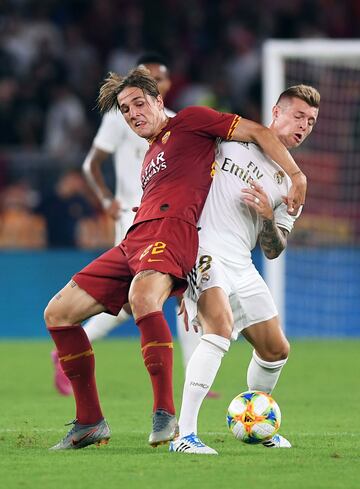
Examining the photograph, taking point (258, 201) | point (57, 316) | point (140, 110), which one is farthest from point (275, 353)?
point (140, 110)

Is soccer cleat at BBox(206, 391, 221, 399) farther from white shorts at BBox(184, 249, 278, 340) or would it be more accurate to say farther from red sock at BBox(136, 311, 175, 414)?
red sock at BBox(136, 311, 175, 414)

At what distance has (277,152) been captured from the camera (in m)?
6.64

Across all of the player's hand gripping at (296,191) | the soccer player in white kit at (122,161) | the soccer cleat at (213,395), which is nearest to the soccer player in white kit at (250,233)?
the player's hand gripping at (296,191)

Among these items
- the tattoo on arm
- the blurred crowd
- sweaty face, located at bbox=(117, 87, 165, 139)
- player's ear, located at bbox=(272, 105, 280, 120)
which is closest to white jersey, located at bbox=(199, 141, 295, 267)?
the tattoo on arm

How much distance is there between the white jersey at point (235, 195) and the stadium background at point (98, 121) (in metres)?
7.82

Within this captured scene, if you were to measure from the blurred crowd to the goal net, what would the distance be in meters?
2.09

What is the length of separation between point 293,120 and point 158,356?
61.1 inches

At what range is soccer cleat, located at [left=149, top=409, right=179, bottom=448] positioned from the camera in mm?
6293

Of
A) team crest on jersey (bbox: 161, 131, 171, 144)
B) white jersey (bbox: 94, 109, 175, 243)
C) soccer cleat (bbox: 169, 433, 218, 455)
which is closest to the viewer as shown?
soccer cleat (bbox: 169, 433, 218, 455)

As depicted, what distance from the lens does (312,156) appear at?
15.0 meters

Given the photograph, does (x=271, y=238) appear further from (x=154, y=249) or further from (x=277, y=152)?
(x=154, y=249)

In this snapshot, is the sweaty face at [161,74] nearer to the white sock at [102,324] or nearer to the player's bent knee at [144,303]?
the white sock at [102,324]

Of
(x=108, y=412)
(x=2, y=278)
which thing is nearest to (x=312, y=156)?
(x=2, y=278)

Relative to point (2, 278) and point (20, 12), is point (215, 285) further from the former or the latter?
point (20, 12)
